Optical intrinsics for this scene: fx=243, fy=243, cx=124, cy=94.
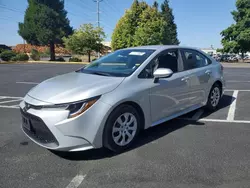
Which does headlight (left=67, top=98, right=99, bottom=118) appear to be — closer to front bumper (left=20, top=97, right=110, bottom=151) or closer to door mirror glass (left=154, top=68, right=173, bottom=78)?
front bumper (left=20, top=97, right=110, bottom=151)

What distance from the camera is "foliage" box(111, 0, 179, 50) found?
34.8 m

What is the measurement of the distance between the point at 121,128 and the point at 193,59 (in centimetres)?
239

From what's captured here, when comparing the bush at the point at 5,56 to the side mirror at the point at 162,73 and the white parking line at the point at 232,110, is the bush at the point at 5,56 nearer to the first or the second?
the white parking line at the point at 232,110

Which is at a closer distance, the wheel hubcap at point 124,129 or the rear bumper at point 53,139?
the rear bumper at point 53,139

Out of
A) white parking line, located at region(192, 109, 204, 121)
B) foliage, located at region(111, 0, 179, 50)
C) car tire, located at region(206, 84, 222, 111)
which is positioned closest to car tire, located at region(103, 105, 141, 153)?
white parking line, located at region(192, 109, 204, 121)

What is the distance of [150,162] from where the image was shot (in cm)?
322

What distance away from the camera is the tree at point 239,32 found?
118 ft

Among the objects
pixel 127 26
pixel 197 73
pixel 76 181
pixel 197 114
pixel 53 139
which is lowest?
pixel 76 181

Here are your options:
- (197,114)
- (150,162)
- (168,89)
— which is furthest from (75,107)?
(197,114)

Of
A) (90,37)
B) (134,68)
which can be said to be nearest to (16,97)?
(134,68)

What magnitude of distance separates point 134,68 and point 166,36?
36.2 metres

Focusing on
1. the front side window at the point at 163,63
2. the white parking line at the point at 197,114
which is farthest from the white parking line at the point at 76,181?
the white parking line at the point at 197,114

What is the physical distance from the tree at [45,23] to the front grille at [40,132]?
1525 inches

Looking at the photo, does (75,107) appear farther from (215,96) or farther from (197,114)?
(215,96)
